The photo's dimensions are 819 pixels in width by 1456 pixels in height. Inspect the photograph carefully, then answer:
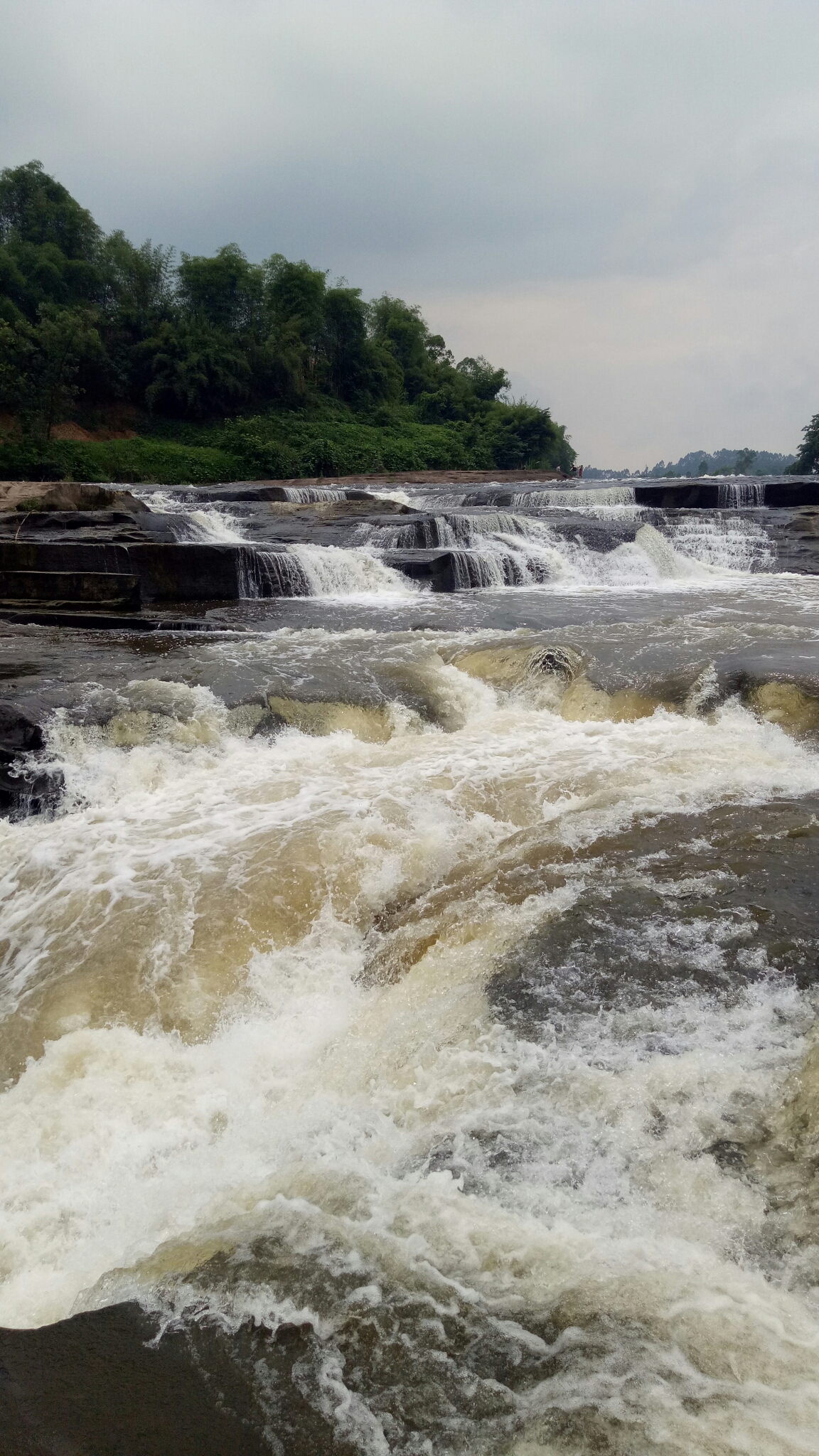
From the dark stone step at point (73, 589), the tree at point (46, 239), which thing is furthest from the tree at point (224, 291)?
the dark stone step at point (73, 589)

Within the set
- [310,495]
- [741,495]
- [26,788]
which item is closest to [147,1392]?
[26,788]

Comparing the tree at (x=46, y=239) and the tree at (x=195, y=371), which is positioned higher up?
the tree at (x=46, y=239)

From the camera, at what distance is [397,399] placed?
48.8 metres

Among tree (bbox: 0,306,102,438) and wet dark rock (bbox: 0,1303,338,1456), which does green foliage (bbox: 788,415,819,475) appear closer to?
tree (bbox: 0,306,102,438)

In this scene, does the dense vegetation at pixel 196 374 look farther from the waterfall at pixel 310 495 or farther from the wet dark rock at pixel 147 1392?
the wet dark rock at pixel 147 1392

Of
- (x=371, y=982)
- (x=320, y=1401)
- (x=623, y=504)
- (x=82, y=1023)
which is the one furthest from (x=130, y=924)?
(x=623, y=504)

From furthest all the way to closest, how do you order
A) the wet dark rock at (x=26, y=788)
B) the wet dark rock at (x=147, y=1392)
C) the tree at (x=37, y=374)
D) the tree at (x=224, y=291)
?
the tree at (x=224, y=291)
the tree at (x=37, y=374)
the wet dark rock at (x=26, y=788)
the wet dark rock at (x=147, y=1392)

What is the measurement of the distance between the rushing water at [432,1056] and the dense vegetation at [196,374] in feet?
85.9

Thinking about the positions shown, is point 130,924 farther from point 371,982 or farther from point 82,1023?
point 371,982

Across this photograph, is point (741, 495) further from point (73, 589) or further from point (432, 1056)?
point (432, 1056)

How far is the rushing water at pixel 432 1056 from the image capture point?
188cm

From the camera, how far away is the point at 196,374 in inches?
1423

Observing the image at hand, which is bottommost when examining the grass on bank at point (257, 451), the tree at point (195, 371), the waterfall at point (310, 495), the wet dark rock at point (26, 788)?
the wet dark rock at point (26, 788)

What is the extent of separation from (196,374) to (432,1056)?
38458 mm
